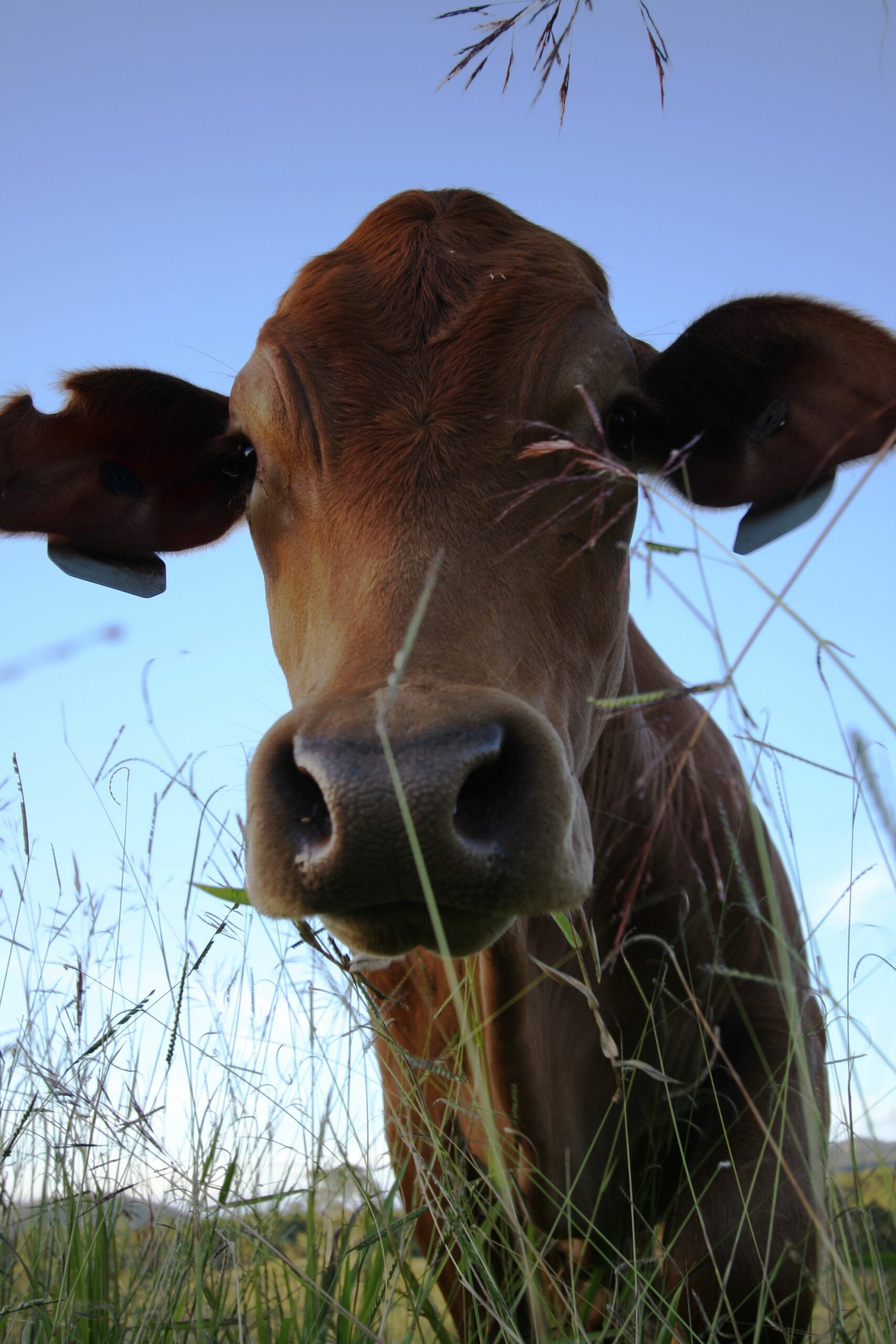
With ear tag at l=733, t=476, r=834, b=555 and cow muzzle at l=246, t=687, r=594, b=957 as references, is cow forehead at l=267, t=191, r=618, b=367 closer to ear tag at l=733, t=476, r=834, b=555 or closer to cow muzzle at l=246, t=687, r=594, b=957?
ear tag at l=733, t=476, r=834, b=555

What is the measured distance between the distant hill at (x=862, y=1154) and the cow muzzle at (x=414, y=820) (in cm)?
72

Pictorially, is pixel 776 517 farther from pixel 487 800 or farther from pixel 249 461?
pixel 487 800

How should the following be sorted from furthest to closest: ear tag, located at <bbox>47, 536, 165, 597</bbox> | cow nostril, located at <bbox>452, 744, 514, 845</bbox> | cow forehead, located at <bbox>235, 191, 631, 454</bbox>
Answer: ear tag, located at <bbox>47, 536, 165, 597</bbox>, cow forehead, located at <bbox>235, 191, 631, 454</bbox>, cow nostril, located at <bbox>452, 744, 514, 845</bbox>

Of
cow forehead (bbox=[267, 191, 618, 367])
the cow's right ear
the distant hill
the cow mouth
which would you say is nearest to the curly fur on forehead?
cow forehead (bbox=[267, 191, 618, 367])

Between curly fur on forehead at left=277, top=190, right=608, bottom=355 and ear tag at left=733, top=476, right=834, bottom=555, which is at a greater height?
curly fur on forehead at left=277, top=190, right=608, bottom=355

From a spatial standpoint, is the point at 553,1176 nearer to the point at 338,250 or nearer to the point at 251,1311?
the point at 251,1311

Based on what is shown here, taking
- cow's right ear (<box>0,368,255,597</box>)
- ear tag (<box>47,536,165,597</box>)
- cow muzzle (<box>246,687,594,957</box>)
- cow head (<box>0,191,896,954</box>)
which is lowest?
cow muzzle (<box>246,687,594,957</box>)

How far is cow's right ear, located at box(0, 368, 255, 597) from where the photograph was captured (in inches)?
155

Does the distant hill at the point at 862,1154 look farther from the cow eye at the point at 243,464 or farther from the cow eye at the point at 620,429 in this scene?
the cow eye at the point at 243,464

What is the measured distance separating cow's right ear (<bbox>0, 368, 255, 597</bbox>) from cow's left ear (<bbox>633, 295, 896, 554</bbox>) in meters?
1.32

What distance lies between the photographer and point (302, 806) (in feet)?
6.55

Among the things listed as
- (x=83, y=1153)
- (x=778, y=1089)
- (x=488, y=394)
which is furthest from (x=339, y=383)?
(x=778, y=1089)

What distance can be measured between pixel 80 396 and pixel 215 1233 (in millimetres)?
2656

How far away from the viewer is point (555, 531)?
2.73 meters
